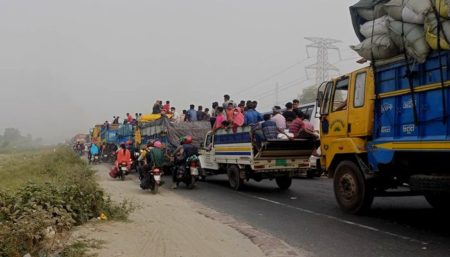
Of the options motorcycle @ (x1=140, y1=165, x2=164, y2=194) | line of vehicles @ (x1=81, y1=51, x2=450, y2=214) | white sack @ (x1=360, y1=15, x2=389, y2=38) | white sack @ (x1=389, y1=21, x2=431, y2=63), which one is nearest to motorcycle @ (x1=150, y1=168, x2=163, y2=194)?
motorcycle @ (x1=140, y1=165, x2=164, y2=194)

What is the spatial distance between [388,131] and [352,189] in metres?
1.51

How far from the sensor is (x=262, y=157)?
11.9 m

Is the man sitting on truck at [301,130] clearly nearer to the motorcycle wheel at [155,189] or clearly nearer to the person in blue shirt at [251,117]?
the person in blue shirt at [251,117]

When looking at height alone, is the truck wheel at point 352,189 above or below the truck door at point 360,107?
below

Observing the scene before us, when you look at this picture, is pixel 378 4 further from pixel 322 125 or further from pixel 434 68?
pixel 322 125

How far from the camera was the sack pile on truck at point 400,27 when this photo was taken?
633 centimetres

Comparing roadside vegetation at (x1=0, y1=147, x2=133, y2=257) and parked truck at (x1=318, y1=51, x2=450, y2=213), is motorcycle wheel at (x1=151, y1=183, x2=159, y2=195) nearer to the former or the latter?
roadside vegetation at (x1=0, y1=147, x2=133, y2=257)

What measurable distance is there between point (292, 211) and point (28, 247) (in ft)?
18.2

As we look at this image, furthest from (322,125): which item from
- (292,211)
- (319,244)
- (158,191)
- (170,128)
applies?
(170,128)

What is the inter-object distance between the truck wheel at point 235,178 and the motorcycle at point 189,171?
97 centimetres

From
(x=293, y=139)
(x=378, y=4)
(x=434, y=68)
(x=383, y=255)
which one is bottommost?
(x=383, y=255)

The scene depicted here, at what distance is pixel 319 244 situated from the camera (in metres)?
6.64

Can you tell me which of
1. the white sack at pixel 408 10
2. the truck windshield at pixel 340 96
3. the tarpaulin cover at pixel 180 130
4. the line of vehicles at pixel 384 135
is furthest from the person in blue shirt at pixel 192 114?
the white sack at pixel 408 10

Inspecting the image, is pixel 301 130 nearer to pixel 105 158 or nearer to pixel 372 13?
pixel 372 13
